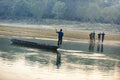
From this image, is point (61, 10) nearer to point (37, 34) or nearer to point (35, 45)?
point (37, 34)

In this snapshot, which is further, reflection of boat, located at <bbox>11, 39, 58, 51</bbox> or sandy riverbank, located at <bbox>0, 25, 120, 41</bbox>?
sandy riverbank, located at <bbox>0, 25, 120, 41</bbox>

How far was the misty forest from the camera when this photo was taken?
83.5 meters

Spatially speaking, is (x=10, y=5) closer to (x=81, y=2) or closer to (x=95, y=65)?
(x=81, y=2)

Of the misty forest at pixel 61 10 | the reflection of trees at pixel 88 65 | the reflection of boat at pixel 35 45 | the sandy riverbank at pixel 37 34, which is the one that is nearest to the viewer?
the reflection of trees at pixel 88 65

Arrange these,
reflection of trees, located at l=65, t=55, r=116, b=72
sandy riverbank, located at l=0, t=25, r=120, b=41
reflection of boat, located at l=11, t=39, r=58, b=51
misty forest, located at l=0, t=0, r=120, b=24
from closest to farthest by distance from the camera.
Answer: reflection of trees, located at l=65, t=55, r=116, b=72, reflection of boat, located at l=11, t=39, r=58, b=51, sandy riverbank, located at l=0, t=25, r=120, b=41, misty forest, located at l=0, t=0, r=120, b=24

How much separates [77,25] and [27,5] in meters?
15.7

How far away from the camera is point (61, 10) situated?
3403 inches

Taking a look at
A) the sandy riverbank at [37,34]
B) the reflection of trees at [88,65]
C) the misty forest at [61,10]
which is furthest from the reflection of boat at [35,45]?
the misty forest at [61,10]

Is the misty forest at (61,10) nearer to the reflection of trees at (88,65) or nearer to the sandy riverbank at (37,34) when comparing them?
the sandy riverbank at (37,34)

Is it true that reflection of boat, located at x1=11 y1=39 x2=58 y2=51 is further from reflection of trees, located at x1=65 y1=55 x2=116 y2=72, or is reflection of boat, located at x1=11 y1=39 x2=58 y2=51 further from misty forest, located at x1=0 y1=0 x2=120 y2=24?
misty forest, located at x1=0 y1=0 x2=120 y2=24

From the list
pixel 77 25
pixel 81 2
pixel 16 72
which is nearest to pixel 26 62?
pixel 16 72

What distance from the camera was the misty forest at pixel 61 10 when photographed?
83.5 meters

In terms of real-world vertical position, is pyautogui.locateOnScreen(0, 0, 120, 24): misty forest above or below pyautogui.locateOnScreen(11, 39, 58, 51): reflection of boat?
above

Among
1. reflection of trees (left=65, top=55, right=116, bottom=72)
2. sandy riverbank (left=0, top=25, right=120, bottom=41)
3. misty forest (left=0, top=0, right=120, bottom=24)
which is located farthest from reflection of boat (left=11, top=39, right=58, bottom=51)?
misty forest (left=0, top=0, right=120, bottom=24)
